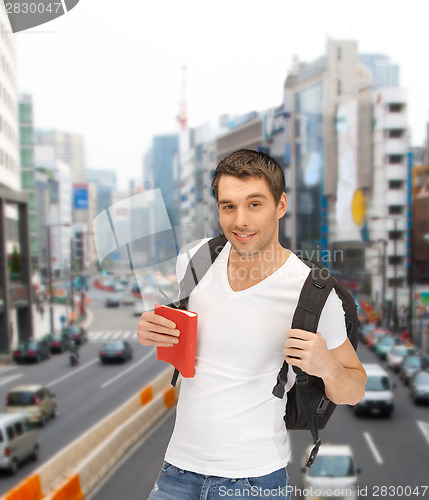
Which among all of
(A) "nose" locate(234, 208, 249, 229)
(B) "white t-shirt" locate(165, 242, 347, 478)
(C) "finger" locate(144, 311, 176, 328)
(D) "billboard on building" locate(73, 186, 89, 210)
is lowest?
(B) "white t-shirt" locate(165, 242, 347, 478)

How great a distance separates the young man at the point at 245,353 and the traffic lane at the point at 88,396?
27.7ft

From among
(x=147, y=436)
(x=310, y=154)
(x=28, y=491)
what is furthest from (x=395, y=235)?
(x=28, y=491)

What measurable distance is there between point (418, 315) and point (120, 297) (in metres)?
5.38

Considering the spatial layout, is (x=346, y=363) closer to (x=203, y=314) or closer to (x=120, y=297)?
(x=203, y=314)

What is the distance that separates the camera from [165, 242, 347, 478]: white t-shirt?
1.36m

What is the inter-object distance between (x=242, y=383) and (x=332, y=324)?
0.29m

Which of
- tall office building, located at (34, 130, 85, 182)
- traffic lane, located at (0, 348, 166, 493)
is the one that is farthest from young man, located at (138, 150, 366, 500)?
traffic lane, located at (0, 348, 166, 493)

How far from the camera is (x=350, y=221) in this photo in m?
8.56

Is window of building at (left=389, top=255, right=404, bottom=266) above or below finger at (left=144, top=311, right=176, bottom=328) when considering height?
below

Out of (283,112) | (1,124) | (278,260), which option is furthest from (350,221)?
(278,260)

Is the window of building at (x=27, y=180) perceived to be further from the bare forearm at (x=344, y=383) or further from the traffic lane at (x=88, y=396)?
the bare forearm at (x=344, y=383)

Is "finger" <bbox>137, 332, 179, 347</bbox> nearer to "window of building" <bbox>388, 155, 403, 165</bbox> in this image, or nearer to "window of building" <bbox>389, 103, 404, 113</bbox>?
"window of building" <bbox>389, 103, 404, 113</bbox>

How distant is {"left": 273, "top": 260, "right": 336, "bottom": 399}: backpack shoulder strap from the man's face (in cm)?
17

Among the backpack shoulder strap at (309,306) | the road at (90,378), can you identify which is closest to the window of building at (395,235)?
the road at (90,378)
